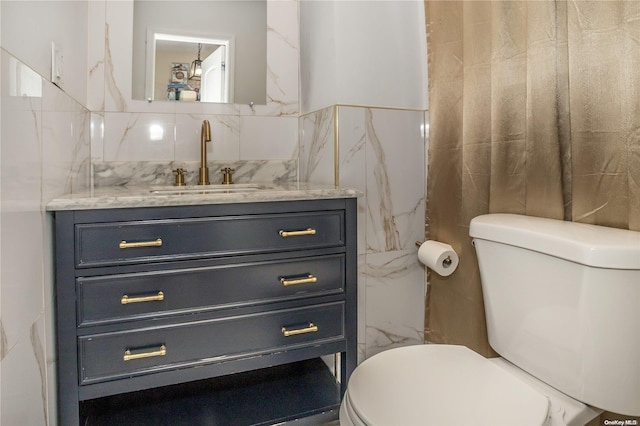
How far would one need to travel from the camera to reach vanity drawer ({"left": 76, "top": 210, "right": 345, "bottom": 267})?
1.12 m

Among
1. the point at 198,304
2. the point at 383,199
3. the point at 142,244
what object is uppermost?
the point at 383,199

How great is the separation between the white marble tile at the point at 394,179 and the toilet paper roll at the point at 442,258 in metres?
0.17

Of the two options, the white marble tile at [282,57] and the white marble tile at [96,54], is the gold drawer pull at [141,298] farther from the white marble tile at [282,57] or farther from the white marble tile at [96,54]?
the white marble tile at [282,57]

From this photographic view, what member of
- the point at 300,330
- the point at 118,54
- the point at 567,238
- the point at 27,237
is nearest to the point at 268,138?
the point at 118,54

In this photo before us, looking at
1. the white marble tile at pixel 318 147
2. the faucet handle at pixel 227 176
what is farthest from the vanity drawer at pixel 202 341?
the faucet handle at pixel 227 176

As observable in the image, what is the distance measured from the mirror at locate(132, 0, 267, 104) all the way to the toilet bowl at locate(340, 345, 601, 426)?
1.30m

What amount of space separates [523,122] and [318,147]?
79cm

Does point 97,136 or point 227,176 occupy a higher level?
point 97,136

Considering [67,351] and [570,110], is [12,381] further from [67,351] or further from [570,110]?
[570,110]

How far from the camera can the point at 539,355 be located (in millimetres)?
1102

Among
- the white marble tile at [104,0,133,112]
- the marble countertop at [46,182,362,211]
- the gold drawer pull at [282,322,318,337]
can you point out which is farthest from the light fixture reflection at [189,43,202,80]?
the gold drawer pull at [282,322,318,337]

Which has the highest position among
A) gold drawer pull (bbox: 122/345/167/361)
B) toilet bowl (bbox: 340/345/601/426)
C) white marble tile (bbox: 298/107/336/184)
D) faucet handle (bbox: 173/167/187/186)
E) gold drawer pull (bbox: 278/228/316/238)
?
white marble tile (bbox: 298/107/336/184)

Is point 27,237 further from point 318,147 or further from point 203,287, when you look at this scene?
point 318,147

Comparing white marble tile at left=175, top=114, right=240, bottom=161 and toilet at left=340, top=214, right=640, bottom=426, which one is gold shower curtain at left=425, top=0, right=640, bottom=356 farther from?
white marble tile at left=175, top=114, right=240, bottom=161
